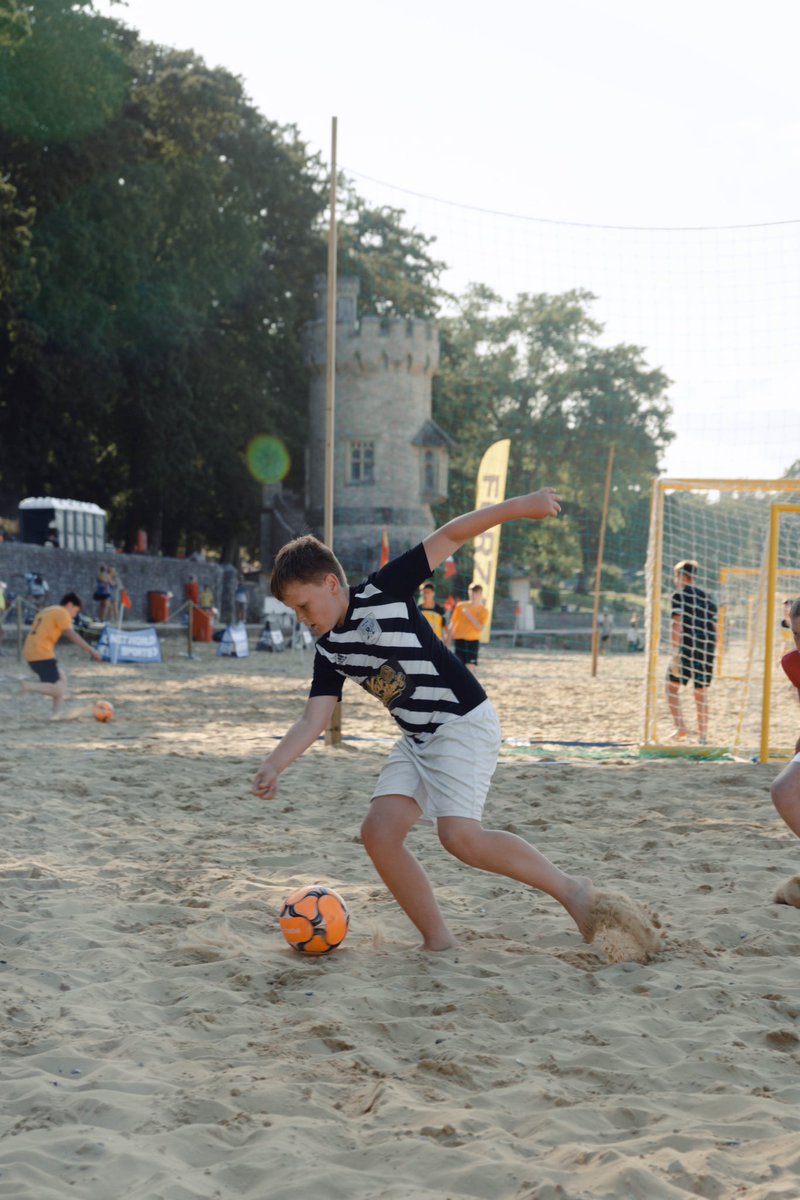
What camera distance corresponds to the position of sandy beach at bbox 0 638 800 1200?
2838 mm

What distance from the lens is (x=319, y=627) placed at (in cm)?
434

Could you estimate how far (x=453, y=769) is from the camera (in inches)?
172

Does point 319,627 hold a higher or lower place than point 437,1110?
higher

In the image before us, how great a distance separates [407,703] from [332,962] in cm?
96

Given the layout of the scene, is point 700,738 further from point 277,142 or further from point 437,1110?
point 277,142

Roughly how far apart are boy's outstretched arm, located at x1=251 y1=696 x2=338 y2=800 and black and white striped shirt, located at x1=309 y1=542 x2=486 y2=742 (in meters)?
0.17

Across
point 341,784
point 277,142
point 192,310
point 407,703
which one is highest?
point 277,142

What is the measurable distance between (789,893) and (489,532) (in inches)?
585

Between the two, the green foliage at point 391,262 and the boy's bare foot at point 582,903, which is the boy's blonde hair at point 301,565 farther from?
the green foliage at point 391,262

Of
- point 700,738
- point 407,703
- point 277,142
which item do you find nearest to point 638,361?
point 277,142

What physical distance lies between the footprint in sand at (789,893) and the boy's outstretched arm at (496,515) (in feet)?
6.98

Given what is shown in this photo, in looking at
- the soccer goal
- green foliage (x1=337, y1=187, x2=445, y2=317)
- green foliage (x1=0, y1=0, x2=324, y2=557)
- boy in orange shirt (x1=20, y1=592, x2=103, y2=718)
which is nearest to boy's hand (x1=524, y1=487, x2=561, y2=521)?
the soccer goal

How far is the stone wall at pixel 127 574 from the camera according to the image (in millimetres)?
26266

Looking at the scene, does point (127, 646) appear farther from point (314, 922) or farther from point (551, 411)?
point (551, 411)
